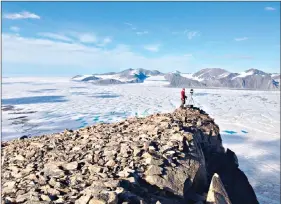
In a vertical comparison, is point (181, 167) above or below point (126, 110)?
above

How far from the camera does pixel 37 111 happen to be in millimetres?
41531

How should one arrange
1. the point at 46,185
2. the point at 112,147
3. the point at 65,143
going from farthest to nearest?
the point at 65,143 < the point at 112,147 < the point at 46,185

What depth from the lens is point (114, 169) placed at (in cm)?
562

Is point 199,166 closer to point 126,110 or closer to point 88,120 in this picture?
point 88,120

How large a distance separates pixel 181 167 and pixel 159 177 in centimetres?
81

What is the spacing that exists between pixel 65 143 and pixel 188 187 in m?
3.79

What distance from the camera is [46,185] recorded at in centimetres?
488

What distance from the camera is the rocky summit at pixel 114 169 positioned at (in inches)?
185

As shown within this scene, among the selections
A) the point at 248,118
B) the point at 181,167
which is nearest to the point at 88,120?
the point at 248,118

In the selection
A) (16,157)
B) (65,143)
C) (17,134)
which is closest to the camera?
(16,157)

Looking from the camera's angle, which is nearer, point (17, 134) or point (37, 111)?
point (17, 134)

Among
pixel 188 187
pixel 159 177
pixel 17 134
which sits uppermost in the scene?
pixel 159 177

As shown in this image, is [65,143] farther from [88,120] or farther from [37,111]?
[37,111]

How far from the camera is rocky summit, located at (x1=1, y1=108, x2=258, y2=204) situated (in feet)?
15.4
